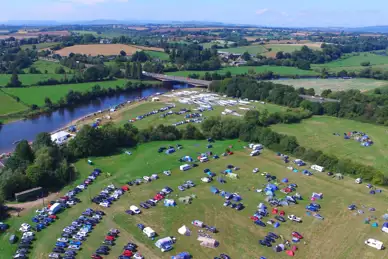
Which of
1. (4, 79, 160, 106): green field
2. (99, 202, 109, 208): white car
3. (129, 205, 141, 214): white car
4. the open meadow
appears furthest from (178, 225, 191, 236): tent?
the open meadow

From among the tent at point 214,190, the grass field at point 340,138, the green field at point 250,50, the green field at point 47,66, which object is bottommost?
the tent at point 214,190

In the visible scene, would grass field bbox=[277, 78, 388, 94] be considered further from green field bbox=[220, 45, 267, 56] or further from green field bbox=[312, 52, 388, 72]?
green field bbox=[220, 45, 267, 56]

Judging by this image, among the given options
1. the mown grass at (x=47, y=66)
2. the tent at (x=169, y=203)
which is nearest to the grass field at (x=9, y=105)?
the mown grass at (x=47, y=66)

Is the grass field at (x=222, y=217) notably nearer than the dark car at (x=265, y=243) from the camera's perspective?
Yes

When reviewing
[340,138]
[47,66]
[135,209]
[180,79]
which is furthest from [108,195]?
[47,66]

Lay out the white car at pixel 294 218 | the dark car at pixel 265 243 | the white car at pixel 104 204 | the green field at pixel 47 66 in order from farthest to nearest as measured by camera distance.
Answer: the green field at pixel 47 66 < the white car at pixel 104 204 < the white car at pixel 294 218 < the dark car at pixel 265 243

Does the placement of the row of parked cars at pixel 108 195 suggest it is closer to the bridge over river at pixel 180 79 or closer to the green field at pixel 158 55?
the bridge over river at pixel 180 79

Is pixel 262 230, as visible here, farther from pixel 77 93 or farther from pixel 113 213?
pixel 77 93

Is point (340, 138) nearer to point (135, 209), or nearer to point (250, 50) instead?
point (135, 209)
